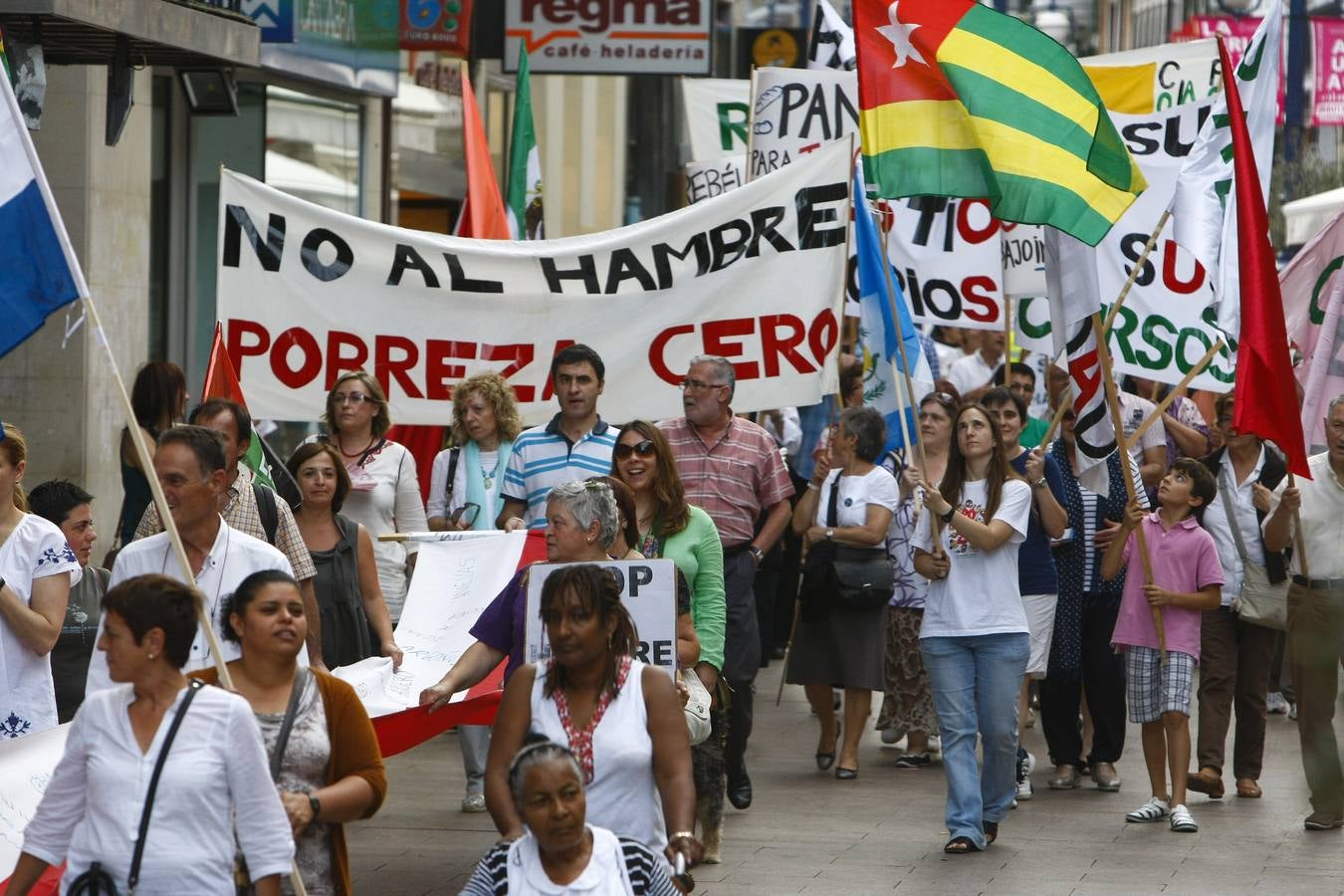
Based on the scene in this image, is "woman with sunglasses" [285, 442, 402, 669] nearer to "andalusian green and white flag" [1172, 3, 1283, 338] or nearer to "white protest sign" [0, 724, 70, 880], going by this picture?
"white protest sign" [0, 724, 70, 880]

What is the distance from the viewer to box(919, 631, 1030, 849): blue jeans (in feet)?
28.1

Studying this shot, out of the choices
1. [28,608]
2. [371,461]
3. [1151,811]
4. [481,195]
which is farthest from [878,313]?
[28,608]

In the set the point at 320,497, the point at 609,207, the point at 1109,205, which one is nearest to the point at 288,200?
the point at 320,497

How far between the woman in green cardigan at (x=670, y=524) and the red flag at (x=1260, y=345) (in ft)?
7.95

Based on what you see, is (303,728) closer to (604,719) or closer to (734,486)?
(604,719)

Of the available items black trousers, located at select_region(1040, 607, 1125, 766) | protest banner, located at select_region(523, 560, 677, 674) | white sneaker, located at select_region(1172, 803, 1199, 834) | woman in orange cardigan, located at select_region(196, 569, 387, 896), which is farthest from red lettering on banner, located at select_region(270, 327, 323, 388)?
woman in orange cardigan, located at select_region(196, 569, 387, 896)

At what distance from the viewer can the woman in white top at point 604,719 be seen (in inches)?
206

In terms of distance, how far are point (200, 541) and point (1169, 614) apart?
5283mm

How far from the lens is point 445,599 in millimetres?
7742

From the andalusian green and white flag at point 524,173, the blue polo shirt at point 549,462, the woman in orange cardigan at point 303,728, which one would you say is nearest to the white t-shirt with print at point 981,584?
the blue polo shirt at point 549,462

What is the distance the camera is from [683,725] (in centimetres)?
533

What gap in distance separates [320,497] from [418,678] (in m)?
0.94

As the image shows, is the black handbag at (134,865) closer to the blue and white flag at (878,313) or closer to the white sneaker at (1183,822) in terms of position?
the blue and white flag at (878,313)

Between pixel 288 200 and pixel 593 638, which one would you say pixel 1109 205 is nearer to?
pixel 288 200
